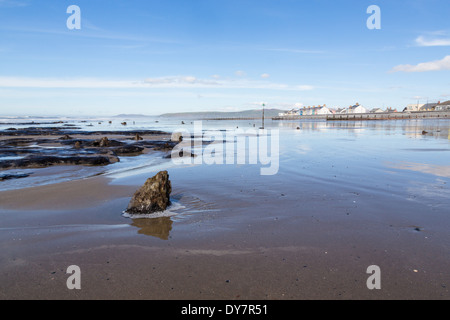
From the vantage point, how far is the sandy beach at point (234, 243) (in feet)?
11.1

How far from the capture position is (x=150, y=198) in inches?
243

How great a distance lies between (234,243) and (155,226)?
1707 millimetres

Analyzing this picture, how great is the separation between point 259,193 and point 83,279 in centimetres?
494

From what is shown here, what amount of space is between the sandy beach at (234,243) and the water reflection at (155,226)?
2 cm

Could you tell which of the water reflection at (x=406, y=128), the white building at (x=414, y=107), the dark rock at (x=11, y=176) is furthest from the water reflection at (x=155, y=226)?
the white building at (x=414, y=107)

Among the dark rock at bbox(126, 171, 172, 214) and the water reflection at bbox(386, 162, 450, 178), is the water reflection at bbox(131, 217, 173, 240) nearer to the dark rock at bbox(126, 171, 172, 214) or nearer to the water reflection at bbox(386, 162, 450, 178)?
the dark rock at bbox(126, 171, 172, 214)

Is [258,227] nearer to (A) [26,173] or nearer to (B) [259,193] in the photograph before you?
(B) [259,193]

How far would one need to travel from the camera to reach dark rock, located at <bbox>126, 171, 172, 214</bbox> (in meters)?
6.14

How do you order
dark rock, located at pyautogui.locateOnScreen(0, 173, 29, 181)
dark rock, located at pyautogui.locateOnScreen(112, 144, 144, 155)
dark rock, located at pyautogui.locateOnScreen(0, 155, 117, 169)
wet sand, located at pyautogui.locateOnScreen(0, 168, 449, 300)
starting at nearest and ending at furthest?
wet sand, located at pyautogui.locateOnScreen(0, 168, 449, 300) → dark rock, located at pyautogui.locateOnScreen(0, 173, 29, 181) → dark rock, located at pyautogui.locateOnScreen(0, 155, 117, 169) → dark rock, located at pyautogui.locateOnScreen(112, 144, 144, 155)

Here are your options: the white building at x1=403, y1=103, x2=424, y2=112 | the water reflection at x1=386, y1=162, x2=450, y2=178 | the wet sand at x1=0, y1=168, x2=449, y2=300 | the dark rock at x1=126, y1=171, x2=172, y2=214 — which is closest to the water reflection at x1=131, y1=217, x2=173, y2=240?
the wet sand at x1=0, y1=168, x2=449, y2=300

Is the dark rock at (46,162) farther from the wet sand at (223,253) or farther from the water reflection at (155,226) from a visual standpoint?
the water reflection at (155,226)

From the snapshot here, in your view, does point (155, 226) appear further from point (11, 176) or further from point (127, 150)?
point (127, 150)

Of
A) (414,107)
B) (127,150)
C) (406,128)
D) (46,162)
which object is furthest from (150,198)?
(414,107)

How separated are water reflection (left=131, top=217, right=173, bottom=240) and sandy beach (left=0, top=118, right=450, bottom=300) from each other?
0.8 inches
